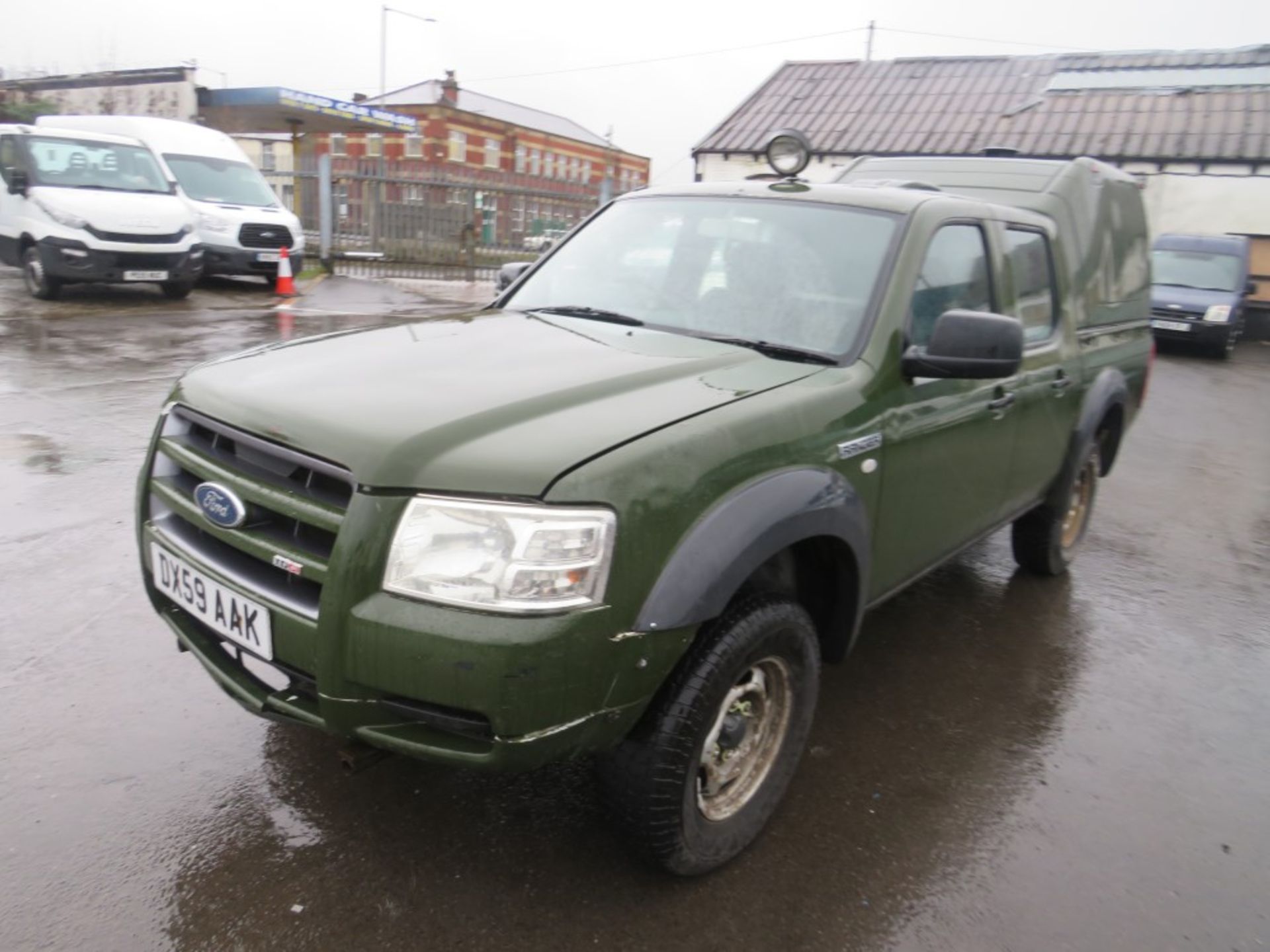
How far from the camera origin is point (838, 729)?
11.1 feet

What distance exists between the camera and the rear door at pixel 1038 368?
3.88 meters

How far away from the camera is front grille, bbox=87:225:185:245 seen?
11586 mm

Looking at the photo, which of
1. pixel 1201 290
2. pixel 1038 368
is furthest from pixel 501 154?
pixel 1038 368

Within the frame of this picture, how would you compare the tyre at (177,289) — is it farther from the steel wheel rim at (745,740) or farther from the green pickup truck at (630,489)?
the steel wheel rim at (745,740)

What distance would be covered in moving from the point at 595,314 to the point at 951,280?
4.19 ft

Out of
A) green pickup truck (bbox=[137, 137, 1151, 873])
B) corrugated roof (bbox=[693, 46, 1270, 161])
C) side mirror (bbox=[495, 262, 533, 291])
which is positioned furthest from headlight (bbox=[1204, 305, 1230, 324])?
side mirror (bbox=[495, 262, 533, 291])

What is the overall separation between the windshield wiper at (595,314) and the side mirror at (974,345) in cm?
97

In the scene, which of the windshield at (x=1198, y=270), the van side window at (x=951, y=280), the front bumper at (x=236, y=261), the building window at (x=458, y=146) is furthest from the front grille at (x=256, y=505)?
the building window at (x=458, y=146)

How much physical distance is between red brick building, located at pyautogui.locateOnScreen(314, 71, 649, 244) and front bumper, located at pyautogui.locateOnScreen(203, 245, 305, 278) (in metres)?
5.15

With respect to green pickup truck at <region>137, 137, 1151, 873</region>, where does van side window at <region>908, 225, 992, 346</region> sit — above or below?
above

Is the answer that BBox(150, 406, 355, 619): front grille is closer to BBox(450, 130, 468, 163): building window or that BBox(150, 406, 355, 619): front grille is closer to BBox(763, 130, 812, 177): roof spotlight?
BBox(763, 130, 812, 177): roof spotlight

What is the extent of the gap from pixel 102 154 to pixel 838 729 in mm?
13025

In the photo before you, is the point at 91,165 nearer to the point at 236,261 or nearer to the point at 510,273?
the point at 236,261

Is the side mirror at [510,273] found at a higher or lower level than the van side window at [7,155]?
lower
